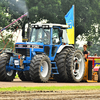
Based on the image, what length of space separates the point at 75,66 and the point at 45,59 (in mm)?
2732

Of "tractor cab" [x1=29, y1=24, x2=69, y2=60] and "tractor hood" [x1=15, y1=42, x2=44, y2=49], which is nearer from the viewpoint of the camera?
"tractor hood" [x1=15, y1=42, x2=44, y2=49]

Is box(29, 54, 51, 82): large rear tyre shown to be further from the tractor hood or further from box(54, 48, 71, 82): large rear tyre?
the tractor hood

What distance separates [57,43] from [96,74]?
2955 millimetres

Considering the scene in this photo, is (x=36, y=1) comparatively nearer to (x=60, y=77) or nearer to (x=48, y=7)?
(x=48, y=7)

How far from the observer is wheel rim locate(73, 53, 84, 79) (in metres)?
18.8

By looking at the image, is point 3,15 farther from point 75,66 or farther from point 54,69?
point 54,69

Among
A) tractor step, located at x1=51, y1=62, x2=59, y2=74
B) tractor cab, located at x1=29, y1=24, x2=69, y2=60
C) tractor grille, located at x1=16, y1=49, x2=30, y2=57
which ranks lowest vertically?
tractor step, located at x1=51, y1=62, x2=59, y2=74

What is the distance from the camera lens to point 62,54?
1773 cm

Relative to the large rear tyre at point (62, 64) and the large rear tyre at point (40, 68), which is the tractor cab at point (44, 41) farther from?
the large rear tyre at point (40, 68)

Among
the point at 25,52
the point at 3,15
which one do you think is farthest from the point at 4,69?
the point at 3,15

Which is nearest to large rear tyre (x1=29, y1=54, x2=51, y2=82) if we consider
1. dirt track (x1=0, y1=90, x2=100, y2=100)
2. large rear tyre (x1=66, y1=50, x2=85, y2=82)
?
large rear tyre (x1=66, y1=50, x2=85, y2=82)

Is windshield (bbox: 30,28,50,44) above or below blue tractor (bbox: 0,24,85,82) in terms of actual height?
above

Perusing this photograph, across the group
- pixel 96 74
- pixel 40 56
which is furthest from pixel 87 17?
pixel 40 56

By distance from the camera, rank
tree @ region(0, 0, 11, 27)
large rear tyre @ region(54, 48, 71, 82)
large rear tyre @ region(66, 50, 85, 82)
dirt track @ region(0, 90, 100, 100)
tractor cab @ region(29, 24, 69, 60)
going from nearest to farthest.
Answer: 1. dirt track @ region(0, 90, 100, 100)
2. large rear tyre @ region(54, 48, 71, 82)
3. large rear tyre @ region(66, 50, 85, 82)
4. tractor cab @ region(29, 24, 69, 60)
5. tree @ region(0, 0, 11, 27)
